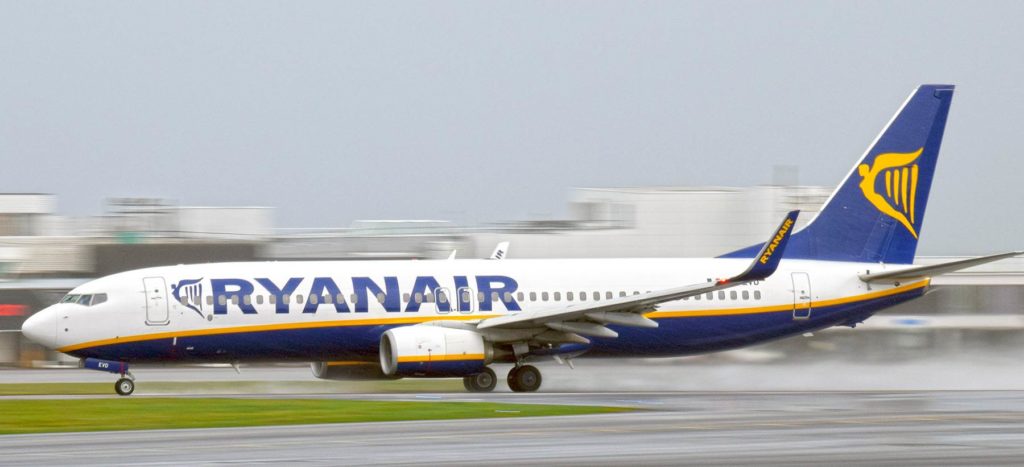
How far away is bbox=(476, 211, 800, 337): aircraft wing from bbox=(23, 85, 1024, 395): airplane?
4cm

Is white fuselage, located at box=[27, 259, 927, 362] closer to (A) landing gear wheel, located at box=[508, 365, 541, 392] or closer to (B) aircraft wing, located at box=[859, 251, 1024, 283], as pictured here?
(B) aircraft wing, located at box=[859, 251, 1024, 283]

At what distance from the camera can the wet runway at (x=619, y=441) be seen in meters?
17.2

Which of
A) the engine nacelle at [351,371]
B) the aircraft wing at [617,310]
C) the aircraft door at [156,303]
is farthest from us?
the engine nacelle at [351,371]

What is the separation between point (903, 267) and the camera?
3625cm

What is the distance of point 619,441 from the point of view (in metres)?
19.4

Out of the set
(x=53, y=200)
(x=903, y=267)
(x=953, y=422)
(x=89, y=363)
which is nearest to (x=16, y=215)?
(x=53, y=200)

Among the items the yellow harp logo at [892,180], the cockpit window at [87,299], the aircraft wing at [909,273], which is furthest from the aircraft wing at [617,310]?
the cockpit window at [87,299]

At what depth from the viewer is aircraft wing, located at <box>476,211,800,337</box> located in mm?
30578

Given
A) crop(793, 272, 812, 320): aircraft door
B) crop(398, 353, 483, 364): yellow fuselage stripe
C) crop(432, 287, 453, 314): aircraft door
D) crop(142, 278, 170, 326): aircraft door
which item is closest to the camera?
crop(398, 353, 483, 364): yellow fuselage stripe

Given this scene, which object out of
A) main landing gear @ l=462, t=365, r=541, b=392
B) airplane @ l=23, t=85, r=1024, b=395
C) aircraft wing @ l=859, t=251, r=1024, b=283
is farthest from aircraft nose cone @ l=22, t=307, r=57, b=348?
aircraft wing @ l=859, t=251, r=1024, b=283

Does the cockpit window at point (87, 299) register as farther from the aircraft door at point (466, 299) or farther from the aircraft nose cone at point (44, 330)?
the aircraft door at point (466, 299)

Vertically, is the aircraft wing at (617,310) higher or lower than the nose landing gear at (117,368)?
higher

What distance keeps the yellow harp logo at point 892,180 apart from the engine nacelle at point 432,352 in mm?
10417

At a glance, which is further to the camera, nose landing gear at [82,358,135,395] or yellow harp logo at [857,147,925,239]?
yellow harp logo at [857,147,925,239]
